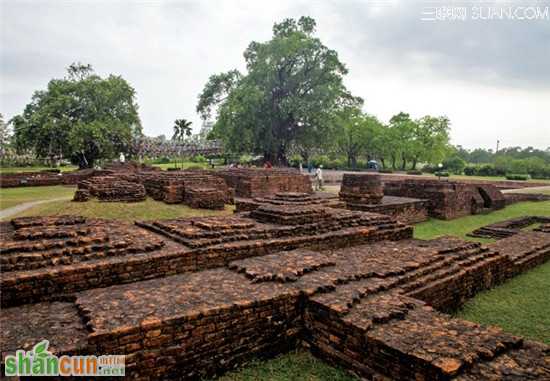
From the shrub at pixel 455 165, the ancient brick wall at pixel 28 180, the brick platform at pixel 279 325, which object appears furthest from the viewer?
the shrub at pixel 455 165

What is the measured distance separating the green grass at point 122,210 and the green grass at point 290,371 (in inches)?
264

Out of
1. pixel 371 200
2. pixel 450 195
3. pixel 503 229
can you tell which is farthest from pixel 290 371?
pixel 450 195

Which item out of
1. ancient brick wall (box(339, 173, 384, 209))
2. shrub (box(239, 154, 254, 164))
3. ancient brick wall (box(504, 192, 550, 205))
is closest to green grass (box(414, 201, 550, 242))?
ancient brick wall (box(504, 192, 550, 205))

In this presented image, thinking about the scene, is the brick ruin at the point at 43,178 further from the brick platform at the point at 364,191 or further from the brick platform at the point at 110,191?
the brick platform at the point at 364,191

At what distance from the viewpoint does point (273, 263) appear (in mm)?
4582

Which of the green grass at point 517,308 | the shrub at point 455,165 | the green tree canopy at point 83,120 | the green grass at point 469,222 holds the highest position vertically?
the green tree canopy at point 83,120

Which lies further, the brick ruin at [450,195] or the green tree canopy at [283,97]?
the green tree canopy at [283,97]

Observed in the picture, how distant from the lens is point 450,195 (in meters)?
12.5

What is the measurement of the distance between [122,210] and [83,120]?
1972 cm

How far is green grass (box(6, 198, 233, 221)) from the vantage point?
9625 mm

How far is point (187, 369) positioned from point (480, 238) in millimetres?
8727

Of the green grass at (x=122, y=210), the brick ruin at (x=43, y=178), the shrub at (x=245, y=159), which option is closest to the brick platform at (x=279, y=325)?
the green grass at (x=122, y=210)

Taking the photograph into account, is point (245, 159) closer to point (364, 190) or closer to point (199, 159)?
point (199, 159)

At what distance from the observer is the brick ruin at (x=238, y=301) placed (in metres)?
2.94
